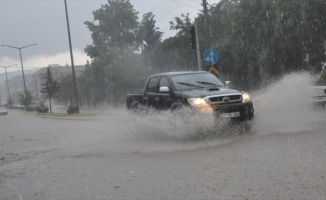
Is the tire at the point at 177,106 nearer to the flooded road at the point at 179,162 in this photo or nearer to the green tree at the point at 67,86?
the flooded road at the point at 179,162

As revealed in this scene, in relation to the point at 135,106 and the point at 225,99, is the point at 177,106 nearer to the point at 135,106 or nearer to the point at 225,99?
the point at 225,99

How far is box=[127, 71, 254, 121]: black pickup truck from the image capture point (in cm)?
957

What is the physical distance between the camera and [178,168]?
→ 6.86m

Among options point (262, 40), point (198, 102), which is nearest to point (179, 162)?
point (198, 102)

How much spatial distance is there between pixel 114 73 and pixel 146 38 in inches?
716

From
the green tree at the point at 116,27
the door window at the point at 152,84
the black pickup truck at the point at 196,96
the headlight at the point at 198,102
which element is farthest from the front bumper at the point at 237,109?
the green tree at the point at 116,27

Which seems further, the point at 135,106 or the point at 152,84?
the point at 135,106

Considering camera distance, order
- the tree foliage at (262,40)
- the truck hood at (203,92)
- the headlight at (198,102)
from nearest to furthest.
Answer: the headlight at (198,102)
the truck hood at (203,92)
the tree foliage at (262,40)

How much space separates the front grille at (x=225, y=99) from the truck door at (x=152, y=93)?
1.82 metres

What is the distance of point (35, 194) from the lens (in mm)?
5926

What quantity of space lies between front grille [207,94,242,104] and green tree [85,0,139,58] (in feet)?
202

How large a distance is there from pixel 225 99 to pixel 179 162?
289cm

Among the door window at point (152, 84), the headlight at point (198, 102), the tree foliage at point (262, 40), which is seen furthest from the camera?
the tree foliage at point (262, 40)

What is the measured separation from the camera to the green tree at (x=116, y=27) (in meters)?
70.8
